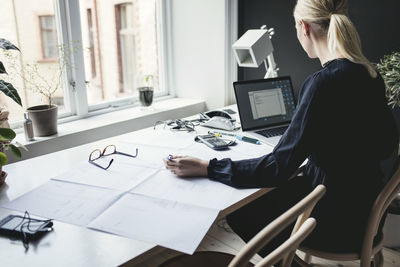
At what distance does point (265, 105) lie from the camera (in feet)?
6.55

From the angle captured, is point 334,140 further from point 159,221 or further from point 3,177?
point 3,177

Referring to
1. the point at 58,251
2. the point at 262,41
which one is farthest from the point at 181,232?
the point at 262,41

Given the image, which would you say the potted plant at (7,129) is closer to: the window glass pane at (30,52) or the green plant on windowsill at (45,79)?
the green plant on windowsill at (45,79)

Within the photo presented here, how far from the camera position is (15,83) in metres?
2.08

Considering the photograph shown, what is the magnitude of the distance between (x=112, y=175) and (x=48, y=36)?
4.13ft

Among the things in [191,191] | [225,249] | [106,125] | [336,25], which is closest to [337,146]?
[336,25]

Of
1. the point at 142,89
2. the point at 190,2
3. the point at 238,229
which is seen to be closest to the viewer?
the point at 238,229

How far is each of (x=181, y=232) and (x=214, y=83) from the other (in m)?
1.99

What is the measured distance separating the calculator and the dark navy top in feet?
1.07

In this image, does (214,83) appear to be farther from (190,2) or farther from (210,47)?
(190,2)

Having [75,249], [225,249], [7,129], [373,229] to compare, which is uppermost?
[7,129]

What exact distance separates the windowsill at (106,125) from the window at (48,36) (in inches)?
17.0

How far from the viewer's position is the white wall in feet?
8.90

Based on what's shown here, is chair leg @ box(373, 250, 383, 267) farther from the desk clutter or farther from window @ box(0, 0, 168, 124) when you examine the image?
window @ box(0, 0, 168, 124)
